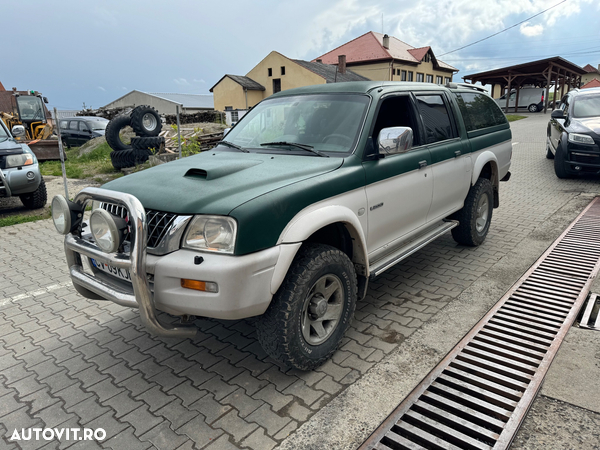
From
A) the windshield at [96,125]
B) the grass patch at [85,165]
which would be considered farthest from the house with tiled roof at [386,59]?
the grass patch at [85,165]

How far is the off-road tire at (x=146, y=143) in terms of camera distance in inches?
508

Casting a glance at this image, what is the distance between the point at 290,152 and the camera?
3635 mm

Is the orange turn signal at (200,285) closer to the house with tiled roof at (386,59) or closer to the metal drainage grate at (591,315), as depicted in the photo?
the metal drainage grate at (591,315)

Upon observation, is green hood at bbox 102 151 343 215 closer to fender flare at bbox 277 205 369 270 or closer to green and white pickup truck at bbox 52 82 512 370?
green and white pickup truck at bbox 52 82 512 370

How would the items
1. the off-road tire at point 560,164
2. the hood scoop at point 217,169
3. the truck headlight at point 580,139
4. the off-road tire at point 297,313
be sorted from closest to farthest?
the off-road tire at point 297,313
the hood scoop at point 217,169
the truck headlight at point 580,139
the off-road tire at point 560,164

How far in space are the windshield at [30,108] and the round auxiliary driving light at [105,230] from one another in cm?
1934

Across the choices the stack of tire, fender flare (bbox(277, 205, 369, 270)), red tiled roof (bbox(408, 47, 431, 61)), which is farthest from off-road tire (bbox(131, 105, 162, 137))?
red tiled roof (bbox(408, 47, 431, 61))

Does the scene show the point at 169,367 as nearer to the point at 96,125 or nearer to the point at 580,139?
the point at 580,139

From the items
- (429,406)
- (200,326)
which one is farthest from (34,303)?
(429,406)

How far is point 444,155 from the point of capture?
4504 mm

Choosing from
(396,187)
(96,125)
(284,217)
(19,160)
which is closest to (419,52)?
(96,125)

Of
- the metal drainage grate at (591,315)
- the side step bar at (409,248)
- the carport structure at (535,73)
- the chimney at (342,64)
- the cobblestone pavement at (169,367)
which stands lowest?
the metal drainage grate at (591,315)

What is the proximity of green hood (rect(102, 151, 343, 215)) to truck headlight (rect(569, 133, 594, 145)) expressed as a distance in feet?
26.1

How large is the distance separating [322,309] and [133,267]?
4.36 ft
